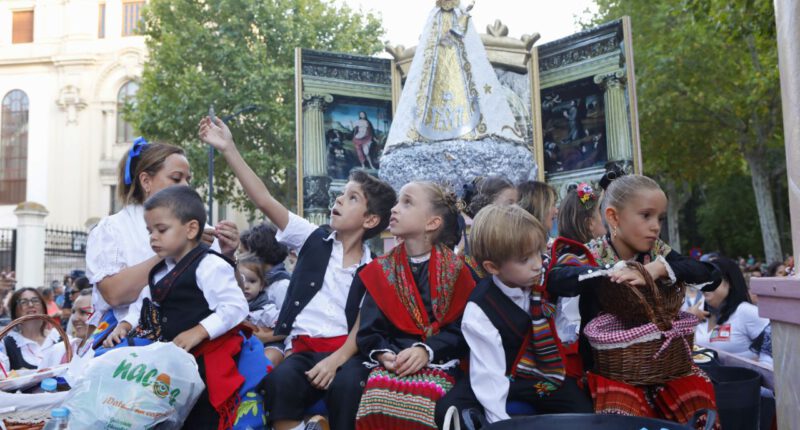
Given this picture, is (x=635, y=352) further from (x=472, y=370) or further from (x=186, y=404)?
(x=186, y=404)

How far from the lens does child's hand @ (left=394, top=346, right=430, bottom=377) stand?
9.34 feet

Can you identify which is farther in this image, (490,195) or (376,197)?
(490,195)

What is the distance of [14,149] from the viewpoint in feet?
113

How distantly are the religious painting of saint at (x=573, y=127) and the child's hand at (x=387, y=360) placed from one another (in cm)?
1009

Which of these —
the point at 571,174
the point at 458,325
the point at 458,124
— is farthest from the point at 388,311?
the point at 571,174

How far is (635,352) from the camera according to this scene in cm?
251

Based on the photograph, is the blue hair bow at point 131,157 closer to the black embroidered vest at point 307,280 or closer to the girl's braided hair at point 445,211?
the black embroidered vest at point 307,280

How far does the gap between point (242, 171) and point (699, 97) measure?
18.1 meters

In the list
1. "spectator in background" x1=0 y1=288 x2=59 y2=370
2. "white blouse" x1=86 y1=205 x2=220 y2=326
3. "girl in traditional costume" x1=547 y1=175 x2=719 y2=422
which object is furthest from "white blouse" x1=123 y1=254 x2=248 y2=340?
"spectator in background" x1=0 y1=288 x2=59 y2=370

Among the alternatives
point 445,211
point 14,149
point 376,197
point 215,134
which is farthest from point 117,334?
point 14,149

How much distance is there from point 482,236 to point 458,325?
19.1 inches

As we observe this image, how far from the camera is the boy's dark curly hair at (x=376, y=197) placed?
3.67 meters

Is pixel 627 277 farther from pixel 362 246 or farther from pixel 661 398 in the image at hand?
pixel 362 246

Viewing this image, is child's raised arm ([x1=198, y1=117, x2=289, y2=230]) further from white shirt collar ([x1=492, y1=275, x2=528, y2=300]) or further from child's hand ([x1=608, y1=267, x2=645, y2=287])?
child's hand ([x1=608, y1=267, x2=645, y2=287])
